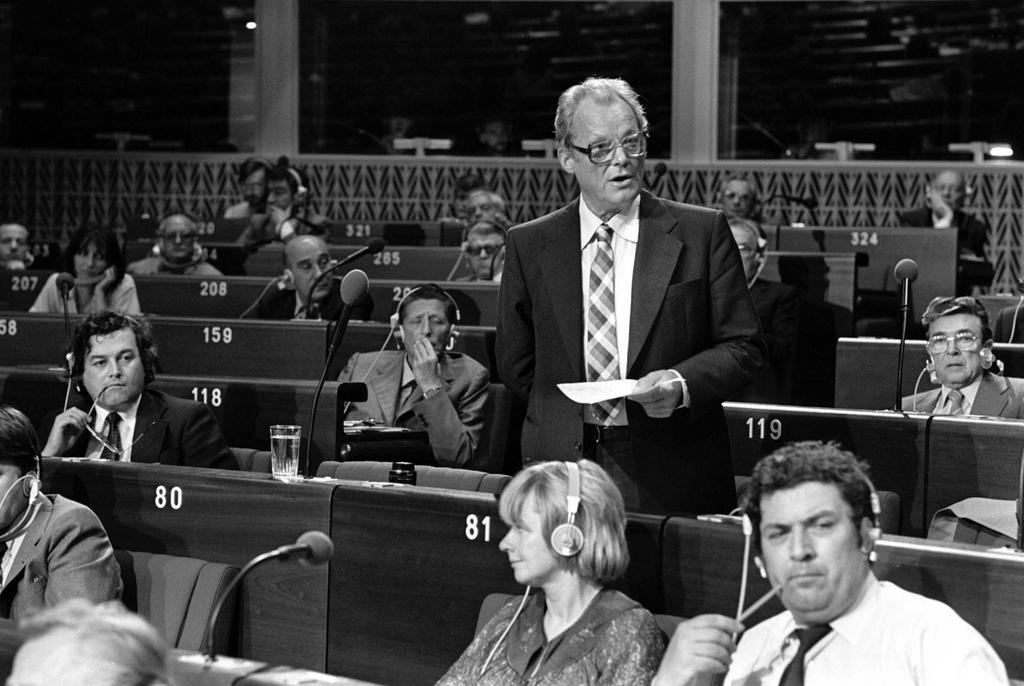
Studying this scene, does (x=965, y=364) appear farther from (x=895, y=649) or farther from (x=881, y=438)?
(x=895, y=649)

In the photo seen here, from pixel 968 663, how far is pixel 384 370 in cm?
336

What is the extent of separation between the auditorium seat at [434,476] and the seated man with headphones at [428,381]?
112 centimetres

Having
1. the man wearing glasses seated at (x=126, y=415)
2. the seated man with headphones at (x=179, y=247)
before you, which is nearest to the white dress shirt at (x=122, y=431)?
the man wearing glasses seated at (x=126, y=415)

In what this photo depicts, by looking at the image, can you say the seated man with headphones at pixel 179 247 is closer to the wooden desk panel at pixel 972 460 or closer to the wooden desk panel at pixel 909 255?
the wooden desk panel at pixel 909 255

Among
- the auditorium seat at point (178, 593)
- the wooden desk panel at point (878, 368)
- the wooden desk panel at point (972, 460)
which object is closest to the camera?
the auditorium seat at point (178, 593)

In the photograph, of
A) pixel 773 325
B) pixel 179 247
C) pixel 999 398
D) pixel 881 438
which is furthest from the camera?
pixel 179 247

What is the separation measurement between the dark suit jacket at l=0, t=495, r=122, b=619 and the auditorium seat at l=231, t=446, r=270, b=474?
875 millimetres

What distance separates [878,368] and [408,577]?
8.13 feet

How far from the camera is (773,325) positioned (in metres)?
6.56

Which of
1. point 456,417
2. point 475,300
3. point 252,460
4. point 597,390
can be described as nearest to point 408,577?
point 597,390

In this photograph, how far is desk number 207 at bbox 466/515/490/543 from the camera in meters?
2.99

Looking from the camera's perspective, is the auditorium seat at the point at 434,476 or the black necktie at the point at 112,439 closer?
the auditorium seat at the point at 434,476

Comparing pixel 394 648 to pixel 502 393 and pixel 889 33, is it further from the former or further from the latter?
pixel 889 33

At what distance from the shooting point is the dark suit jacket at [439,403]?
4859 millimetres
